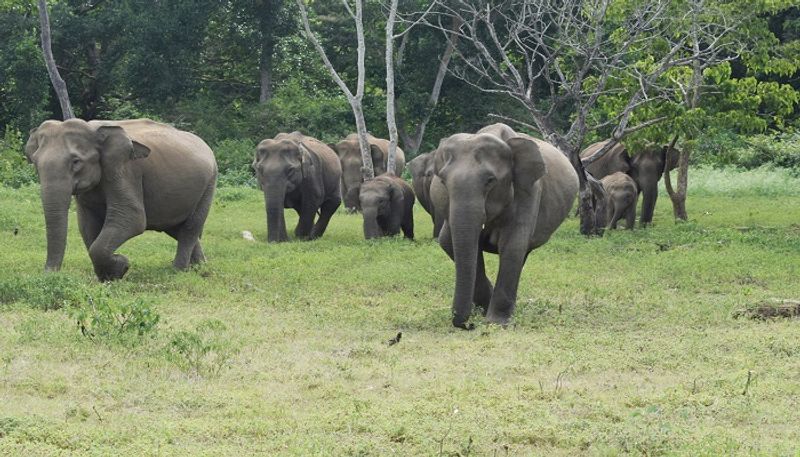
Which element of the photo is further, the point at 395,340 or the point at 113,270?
the point at 113,270

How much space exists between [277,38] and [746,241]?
74.2ft

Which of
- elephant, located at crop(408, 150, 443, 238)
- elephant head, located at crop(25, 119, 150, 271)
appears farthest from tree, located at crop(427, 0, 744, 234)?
elephant head, located at crop(25, 119, 150, 271)

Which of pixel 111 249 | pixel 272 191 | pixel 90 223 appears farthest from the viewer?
pixel 272 191

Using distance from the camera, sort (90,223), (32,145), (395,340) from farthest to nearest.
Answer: (90,223) < (32,145) < (395,340)

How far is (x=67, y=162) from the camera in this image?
13094mm

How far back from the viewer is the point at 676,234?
19.6 m

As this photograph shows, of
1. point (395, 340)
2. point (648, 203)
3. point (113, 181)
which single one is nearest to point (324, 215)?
point (648, 203)

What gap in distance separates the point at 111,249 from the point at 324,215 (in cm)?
878

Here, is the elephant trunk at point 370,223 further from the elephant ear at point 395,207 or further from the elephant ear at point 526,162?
the elephant ear at point 526,162

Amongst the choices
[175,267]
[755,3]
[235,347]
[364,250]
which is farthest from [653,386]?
[755,3]

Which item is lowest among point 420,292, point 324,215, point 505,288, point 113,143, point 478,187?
point 324,215

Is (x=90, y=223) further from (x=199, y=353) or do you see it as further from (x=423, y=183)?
(x=423, y=183)

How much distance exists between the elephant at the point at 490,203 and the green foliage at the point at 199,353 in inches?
88.4

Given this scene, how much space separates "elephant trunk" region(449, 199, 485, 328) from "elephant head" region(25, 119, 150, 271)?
456 centimetres
